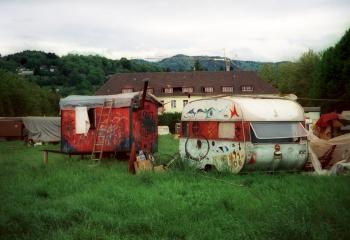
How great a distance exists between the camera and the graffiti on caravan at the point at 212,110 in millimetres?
14938

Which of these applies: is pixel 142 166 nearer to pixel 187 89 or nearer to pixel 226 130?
pixel 226 130

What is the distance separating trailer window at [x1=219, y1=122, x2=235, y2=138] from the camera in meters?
14.8

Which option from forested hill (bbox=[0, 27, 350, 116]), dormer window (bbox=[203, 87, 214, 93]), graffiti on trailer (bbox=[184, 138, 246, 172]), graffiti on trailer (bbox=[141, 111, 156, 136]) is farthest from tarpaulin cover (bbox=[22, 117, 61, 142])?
dormer window (bbox=[203, 87, 214, 93])

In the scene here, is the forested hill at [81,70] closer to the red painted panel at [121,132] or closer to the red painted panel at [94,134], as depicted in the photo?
the red painted panel at [121,132]

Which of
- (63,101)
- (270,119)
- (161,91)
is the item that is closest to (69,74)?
(161,91)

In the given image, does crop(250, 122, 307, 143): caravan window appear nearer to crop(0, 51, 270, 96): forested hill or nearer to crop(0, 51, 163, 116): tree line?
crop(0, 51, 163, 116): tree line

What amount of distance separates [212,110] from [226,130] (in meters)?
1.06

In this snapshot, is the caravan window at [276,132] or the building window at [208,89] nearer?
the caravan window at [276,132]

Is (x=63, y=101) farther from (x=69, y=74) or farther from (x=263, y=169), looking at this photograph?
(x=69, y=74)

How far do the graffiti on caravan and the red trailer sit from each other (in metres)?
2.56

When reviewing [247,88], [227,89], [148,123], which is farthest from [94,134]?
[247,88]

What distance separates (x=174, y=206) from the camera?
962cm

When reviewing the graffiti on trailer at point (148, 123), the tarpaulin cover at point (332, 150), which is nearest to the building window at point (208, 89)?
the graffiti on trailer at point (148, 123)

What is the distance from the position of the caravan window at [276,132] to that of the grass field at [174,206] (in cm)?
116
